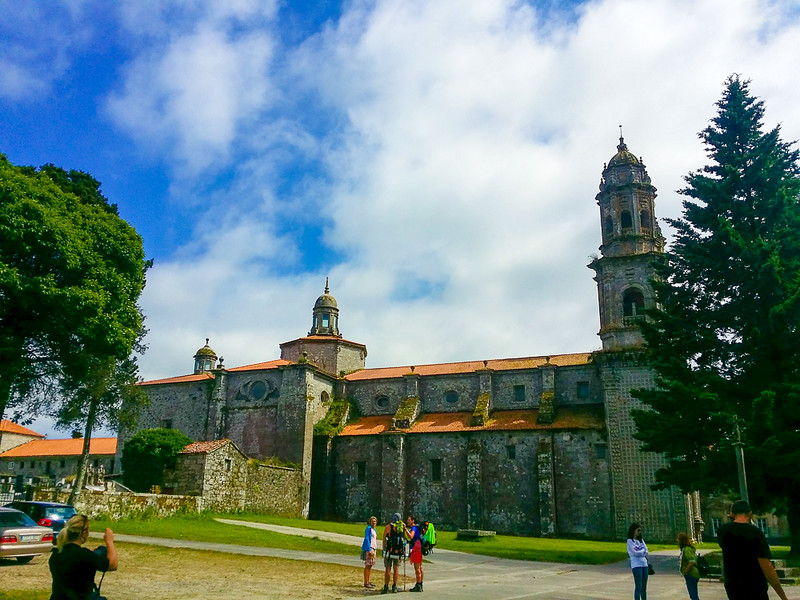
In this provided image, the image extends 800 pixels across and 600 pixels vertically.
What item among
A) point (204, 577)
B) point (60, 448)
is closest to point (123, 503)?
point (204, 577)

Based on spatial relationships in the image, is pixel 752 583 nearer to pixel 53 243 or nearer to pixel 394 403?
pixel 53 243

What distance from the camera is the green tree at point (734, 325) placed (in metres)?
21.7

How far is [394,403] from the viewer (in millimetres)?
47219

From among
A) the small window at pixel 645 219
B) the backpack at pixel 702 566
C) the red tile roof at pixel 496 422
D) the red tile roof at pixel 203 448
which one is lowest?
the backpack at pixel 702 566

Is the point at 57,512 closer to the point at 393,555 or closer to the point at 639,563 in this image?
the point at 393,555

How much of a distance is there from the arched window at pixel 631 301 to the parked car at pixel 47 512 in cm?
3259

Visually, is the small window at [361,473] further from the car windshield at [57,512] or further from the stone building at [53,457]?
the stone building at [53,457]

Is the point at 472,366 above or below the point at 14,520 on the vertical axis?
above

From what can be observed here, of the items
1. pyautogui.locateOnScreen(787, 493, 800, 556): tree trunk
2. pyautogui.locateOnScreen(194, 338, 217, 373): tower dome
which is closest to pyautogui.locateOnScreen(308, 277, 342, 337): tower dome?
pyautogui.locateOnScreen(194, 338, 217, 373): tower dome

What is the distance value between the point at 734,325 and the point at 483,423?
20.2 m

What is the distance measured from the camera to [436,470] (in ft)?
137

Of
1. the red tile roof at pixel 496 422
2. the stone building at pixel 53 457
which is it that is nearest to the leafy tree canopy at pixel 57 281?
the red tile roof at pixel 496 422

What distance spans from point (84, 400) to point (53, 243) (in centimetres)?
1317

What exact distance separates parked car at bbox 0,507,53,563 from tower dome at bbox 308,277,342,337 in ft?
124
